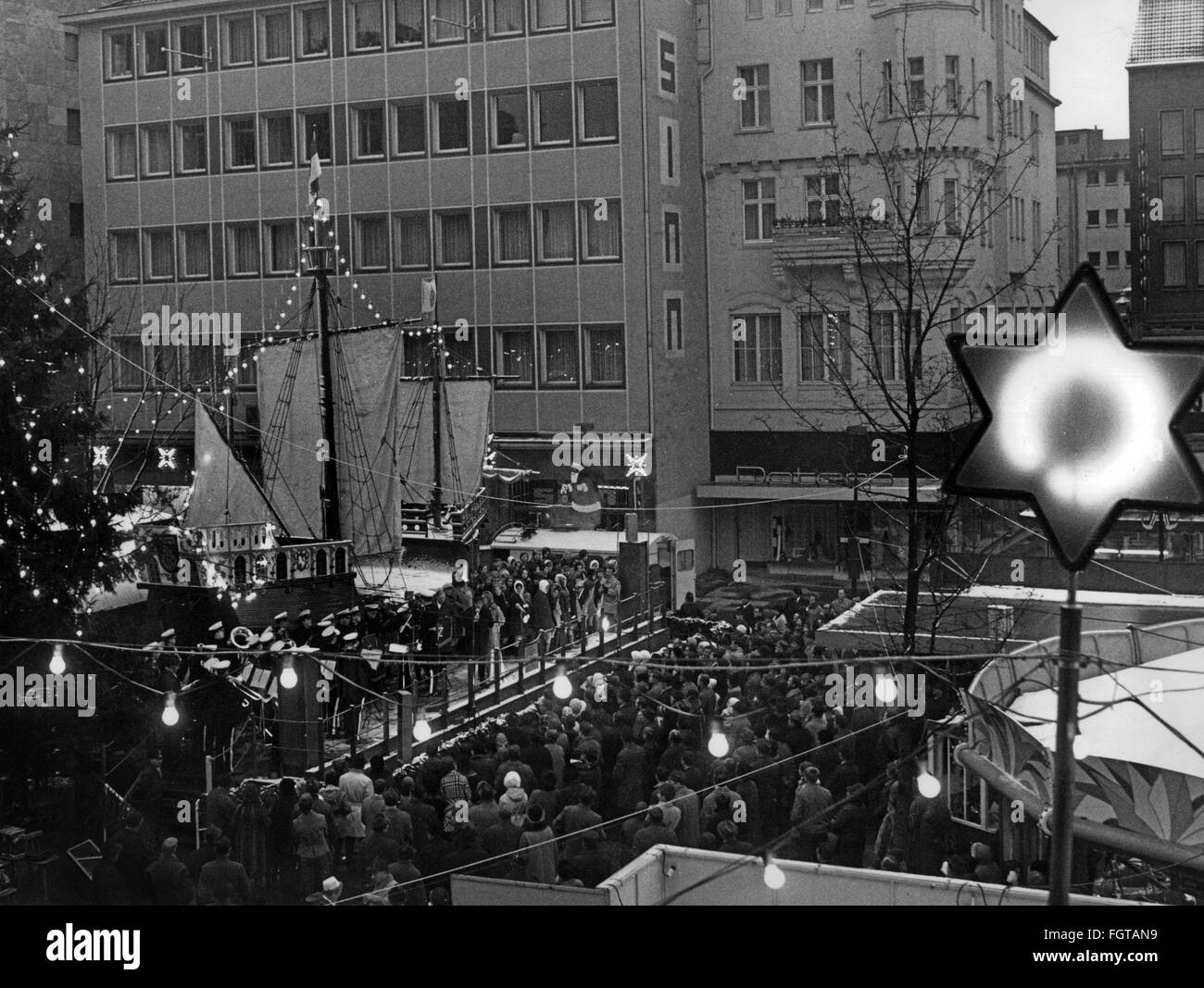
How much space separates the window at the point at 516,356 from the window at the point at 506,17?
1.29 meters

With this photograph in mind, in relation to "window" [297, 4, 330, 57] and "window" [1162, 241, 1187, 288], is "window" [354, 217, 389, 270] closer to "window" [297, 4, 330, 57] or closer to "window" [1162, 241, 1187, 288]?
"window" [297, 4, 330, 57]

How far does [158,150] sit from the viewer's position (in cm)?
724

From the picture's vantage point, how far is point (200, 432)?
7.32 metres

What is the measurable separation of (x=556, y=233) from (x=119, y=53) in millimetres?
2381

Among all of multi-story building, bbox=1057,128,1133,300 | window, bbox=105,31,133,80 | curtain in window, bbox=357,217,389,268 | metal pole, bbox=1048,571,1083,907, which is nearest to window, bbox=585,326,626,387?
curtain in window, bbox=357,217,389,268

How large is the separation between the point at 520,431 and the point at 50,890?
106 inches

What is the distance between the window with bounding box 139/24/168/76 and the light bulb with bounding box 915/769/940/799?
4.61 m

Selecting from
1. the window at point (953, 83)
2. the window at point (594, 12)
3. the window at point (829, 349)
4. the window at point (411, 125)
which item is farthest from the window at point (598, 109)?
the window at point (953, 83)

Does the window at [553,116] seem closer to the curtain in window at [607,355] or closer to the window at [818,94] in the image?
the curtain in window at [607,355]

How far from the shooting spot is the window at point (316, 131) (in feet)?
22.7

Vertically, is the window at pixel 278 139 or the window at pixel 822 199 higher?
the window at pixel 278 139

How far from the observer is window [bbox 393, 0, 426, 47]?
691 centimetres
